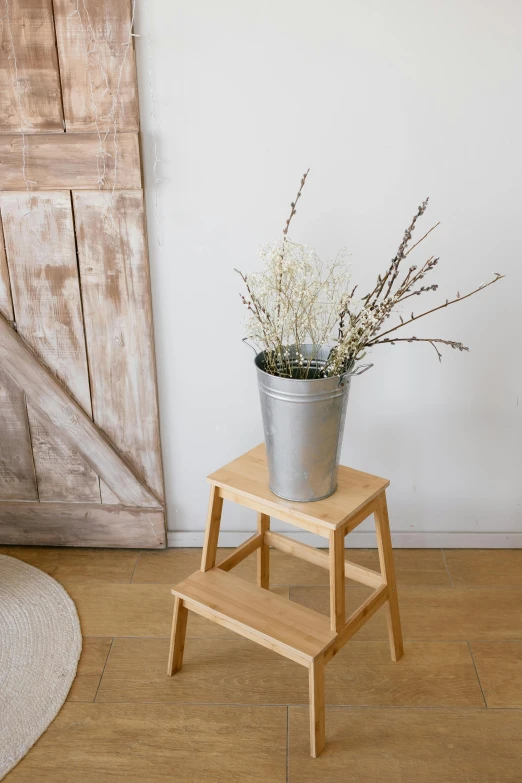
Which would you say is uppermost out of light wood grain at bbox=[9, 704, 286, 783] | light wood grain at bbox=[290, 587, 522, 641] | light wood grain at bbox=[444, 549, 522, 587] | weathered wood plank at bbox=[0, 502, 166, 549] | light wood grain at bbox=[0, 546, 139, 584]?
weathered wood plank at bbox=[0, 502, 166, 549]

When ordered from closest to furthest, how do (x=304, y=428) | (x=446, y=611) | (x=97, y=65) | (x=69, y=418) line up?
(x=304, y=428) < (x=97, y=65) < (x=446, y=611) < (x=69, y=418)

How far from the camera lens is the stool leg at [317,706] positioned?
64.4 inches

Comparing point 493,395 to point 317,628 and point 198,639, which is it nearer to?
point 317,628

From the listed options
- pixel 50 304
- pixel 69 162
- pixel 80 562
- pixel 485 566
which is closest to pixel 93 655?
pixel 80 562

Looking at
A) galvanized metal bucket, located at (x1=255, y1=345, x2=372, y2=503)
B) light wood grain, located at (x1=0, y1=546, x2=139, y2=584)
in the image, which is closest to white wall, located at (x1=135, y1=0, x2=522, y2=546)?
light wood grain, located at (x1=0, y1=546, x2=139, y2=584)

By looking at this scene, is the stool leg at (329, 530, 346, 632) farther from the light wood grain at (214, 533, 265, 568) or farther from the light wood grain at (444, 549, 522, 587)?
the light wood grain at (444, 549, 522, 587)

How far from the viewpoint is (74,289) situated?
7.20 ft

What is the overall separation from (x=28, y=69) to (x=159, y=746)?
1.78 meters

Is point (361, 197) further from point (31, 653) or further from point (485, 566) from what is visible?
point (31, 653)

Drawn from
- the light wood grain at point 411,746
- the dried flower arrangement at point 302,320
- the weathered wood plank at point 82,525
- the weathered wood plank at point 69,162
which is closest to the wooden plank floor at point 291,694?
the light wood grain at point 411,746

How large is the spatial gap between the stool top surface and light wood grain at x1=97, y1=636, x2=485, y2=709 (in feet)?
1.62

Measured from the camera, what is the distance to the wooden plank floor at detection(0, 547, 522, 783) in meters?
1.68

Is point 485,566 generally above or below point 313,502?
below

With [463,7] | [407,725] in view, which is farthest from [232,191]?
[407,725]
